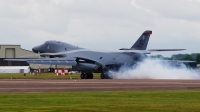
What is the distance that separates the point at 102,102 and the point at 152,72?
144 feet

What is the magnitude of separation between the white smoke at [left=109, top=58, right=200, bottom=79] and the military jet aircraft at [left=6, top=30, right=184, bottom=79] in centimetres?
87

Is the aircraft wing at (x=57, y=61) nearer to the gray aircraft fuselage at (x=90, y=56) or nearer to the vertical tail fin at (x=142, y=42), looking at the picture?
the gray aircraft fuselage at (x=90, y=56)

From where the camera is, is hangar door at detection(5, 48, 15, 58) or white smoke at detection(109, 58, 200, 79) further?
hangar door at detection(5, 48, 15, 58)

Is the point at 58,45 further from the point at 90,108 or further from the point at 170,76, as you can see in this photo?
the point at 90,108

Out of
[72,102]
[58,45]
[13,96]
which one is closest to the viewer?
[72,102]

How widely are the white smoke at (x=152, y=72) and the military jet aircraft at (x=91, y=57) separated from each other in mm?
872

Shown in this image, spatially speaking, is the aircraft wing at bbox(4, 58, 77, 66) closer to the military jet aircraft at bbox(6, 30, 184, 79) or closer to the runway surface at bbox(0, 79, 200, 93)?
the military jet aircraft at bbox(6, 30, 184, 79)

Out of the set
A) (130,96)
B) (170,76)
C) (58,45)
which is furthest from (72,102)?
(58,45)

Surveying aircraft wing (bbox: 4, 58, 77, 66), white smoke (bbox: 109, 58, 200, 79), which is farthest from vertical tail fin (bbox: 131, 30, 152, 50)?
aircraft wing (bbox: 4, 58, 77, 66)

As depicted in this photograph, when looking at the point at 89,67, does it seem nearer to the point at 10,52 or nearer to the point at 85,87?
the point at 85,87

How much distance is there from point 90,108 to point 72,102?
368cm

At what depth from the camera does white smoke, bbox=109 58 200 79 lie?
2945 inches

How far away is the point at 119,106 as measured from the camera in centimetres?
2944

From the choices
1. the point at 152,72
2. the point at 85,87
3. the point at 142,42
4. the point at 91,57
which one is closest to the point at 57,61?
the point at 91,57
